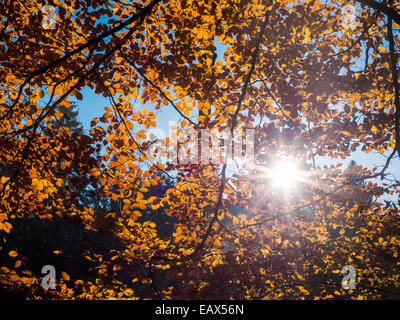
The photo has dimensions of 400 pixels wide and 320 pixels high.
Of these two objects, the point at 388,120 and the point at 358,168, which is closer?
the point at 388,120

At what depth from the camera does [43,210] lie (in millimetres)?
4812

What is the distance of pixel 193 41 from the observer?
4.59m

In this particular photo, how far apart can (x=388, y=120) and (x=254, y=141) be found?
8.76 feet

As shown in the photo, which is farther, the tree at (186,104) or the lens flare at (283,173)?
the lens flare at (283,173)

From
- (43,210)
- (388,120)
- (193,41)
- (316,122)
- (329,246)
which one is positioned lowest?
(329,246)

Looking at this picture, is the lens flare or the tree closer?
the tree

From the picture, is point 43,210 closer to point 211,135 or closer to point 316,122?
point 211,135

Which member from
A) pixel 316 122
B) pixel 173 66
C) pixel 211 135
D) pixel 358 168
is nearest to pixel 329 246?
pixel 358 168

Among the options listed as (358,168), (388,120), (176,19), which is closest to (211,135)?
(176,19)
